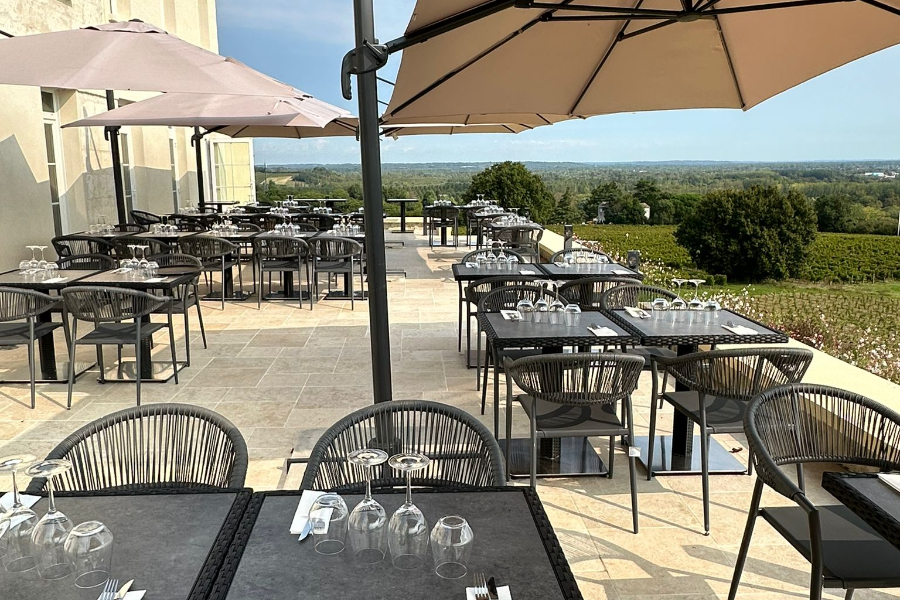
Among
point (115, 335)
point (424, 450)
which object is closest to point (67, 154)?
point (115, 335)

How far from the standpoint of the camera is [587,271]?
6.26 meters

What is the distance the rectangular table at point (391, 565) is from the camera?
1554 mm

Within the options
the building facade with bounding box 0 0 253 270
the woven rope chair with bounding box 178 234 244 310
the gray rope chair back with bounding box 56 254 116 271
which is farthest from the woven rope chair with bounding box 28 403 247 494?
the building facade with bounding box 0 0 253 270

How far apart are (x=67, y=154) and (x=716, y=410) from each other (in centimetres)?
1025

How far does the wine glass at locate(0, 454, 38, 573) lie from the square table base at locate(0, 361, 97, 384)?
4.36 meters

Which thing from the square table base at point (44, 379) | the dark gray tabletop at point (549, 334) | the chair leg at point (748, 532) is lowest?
the square table base at point (44, 379)

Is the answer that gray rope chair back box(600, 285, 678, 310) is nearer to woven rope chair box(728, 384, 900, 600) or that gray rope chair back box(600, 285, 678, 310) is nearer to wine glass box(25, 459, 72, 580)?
woven rope chair box(728, 384, 900, 600)

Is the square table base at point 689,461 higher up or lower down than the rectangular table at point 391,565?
lower down

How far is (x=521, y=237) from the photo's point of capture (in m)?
11.2

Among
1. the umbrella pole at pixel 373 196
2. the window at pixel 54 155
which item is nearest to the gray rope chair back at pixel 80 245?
the window at pixel 54 155

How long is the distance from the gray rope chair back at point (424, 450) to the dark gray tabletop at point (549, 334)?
123 centimetres

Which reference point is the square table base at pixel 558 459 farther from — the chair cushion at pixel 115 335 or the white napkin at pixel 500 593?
the chair cushion at pixel 115 335

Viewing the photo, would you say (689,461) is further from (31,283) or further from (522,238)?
(522,238)

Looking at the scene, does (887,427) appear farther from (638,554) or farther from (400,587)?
(400,587)
